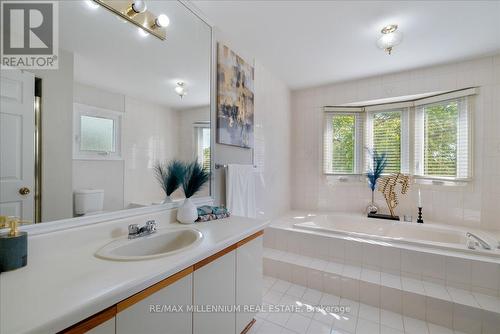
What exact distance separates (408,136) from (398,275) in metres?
2.01

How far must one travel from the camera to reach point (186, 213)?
1.45 meters

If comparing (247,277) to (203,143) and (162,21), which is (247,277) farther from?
(162,21)

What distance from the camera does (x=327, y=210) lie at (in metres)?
3.49

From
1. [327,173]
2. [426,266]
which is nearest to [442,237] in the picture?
[426,266]

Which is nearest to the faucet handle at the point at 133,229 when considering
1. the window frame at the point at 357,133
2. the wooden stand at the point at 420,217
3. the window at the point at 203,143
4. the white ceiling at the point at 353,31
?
the window at the point at 203,143

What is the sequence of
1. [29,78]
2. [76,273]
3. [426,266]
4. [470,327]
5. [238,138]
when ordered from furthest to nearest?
[238,138]
[426,266]
[470,327]
[29,78]
[76,273]

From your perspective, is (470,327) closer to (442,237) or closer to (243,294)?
(442,237)

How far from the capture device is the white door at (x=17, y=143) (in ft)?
2.79

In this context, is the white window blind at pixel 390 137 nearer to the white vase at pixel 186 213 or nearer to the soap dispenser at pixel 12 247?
the white vase at pixel 186 213

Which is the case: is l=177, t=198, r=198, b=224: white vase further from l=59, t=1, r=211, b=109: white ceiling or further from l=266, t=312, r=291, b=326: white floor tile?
l=266, t=312, r=291, b=326: white floor tile

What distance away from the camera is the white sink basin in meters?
0.93

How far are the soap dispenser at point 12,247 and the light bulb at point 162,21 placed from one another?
1.29 metres

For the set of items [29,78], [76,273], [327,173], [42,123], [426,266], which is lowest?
[426,266]

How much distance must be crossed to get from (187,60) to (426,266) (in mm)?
2620
